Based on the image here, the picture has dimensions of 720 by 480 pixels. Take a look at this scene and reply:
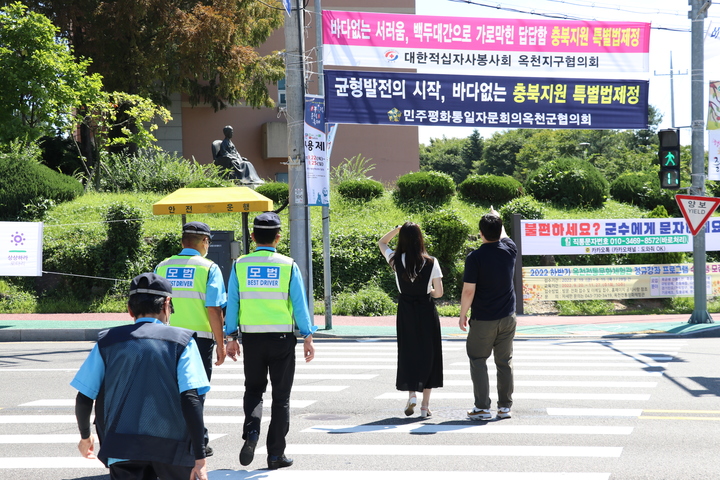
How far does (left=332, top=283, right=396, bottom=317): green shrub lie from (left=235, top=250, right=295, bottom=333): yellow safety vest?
12.3 meters

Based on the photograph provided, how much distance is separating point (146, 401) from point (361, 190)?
67.7 ft

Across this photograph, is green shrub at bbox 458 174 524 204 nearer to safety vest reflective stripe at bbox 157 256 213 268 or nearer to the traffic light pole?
the traffic light pole

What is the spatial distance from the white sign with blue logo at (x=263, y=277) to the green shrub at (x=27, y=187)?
1745 cm

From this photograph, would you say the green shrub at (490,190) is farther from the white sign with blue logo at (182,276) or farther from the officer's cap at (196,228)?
the white sign with blue logo at (182,276)

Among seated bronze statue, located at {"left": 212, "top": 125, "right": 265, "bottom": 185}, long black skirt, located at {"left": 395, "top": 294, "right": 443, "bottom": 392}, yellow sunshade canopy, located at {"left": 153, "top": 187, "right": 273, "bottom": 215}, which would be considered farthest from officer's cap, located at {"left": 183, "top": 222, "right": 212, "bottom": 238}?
seated bronze statue, located at {"left": 212, "top": 125, "right": 265, "bottom": 185}

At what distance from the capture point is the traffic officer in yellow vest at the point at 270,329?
219 inches

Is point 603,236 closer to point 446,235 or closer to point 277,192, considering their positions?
point 446,235

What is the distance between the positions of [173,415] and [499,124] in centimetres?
1461

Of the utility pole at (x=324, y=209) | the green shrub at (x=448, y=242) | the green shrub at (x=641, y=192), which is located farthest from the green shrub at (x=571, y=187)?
the utility pole at (x=324, y=209)

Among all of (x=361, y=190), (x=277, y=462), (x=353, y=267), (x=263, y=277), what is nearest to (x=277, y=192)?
(x=361, y=190)

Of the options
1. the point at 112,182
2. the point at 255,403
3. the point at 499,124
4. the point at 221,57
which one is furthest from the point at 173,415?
the point at 221,57

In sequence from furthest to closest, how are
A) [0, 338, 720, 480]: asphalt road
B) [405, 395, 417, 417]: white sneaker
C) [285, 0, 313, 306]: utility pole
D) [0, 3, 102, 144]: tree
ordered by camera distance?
[0, 3, 102, 144]: tree
[285, 0, 313, 306]: utility pole
[405, 395, 417, 417]: white sneaker
[0, 338, 720, 480]: asphalt road

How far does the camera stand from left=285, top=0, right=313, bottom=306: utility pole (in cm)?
1495

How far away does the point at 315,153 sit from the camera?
15188 millimetres
